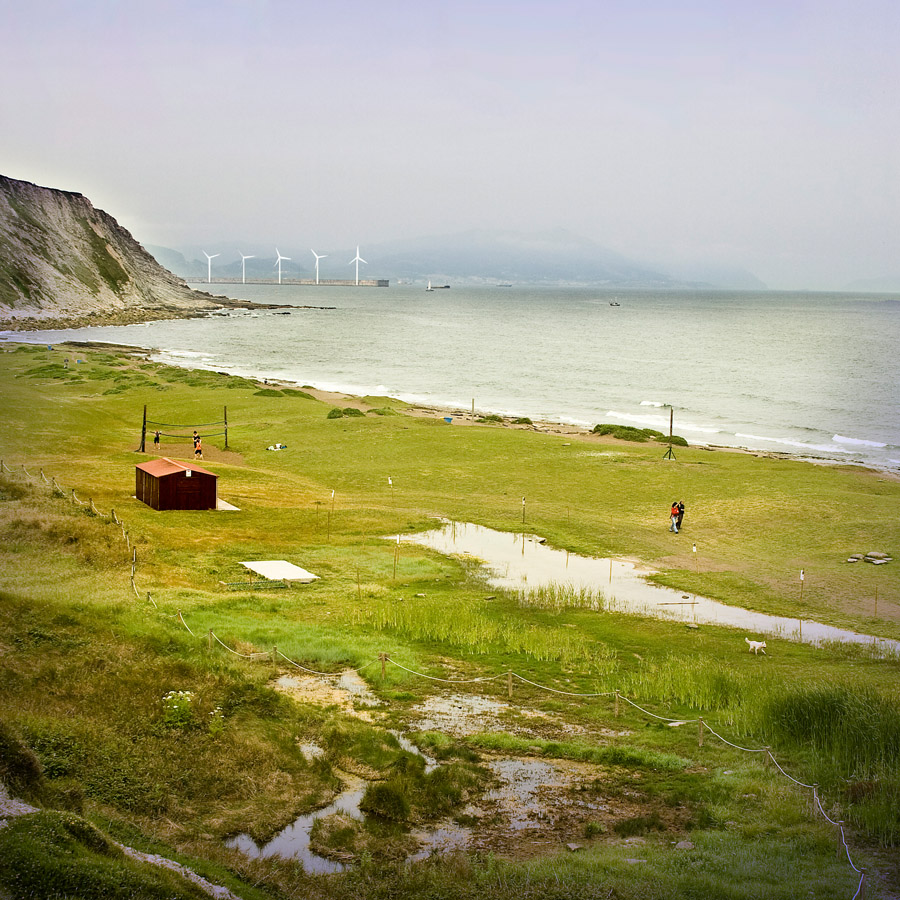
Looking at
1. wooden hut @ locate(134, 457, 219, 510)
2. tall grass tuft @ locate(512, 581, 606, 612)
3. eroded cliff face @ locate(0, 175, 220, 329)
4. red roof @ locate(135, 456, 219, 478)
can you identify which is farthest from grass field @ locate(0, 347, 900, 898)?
eroded cliff face @ locate(0, 175, 220, 329)

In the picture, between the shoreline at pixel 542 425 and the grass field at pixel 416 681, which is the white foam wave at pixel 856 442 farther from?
the grass field at pixel 416 681

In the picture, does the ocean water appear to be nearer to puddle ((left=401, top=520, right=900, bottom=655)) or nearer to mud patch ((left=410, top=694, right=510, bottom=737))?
puddle ((left=401, top=520, right=900, bottom=655))

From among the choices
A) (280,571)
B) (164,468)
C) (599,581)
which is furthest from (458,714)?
(164,468)

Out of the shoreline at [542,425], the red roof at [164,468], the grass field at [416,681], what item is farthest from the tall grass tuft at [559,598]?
the shoreline at [542,425]

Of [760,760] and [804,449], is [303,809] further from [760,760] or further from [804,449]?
[804,449]

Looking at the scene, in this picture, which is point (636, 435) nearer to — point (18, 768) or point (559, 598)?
point (559, 598)

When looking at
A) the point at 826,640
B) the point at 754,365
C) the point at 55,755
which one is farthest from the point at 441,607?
the point at 754,365
